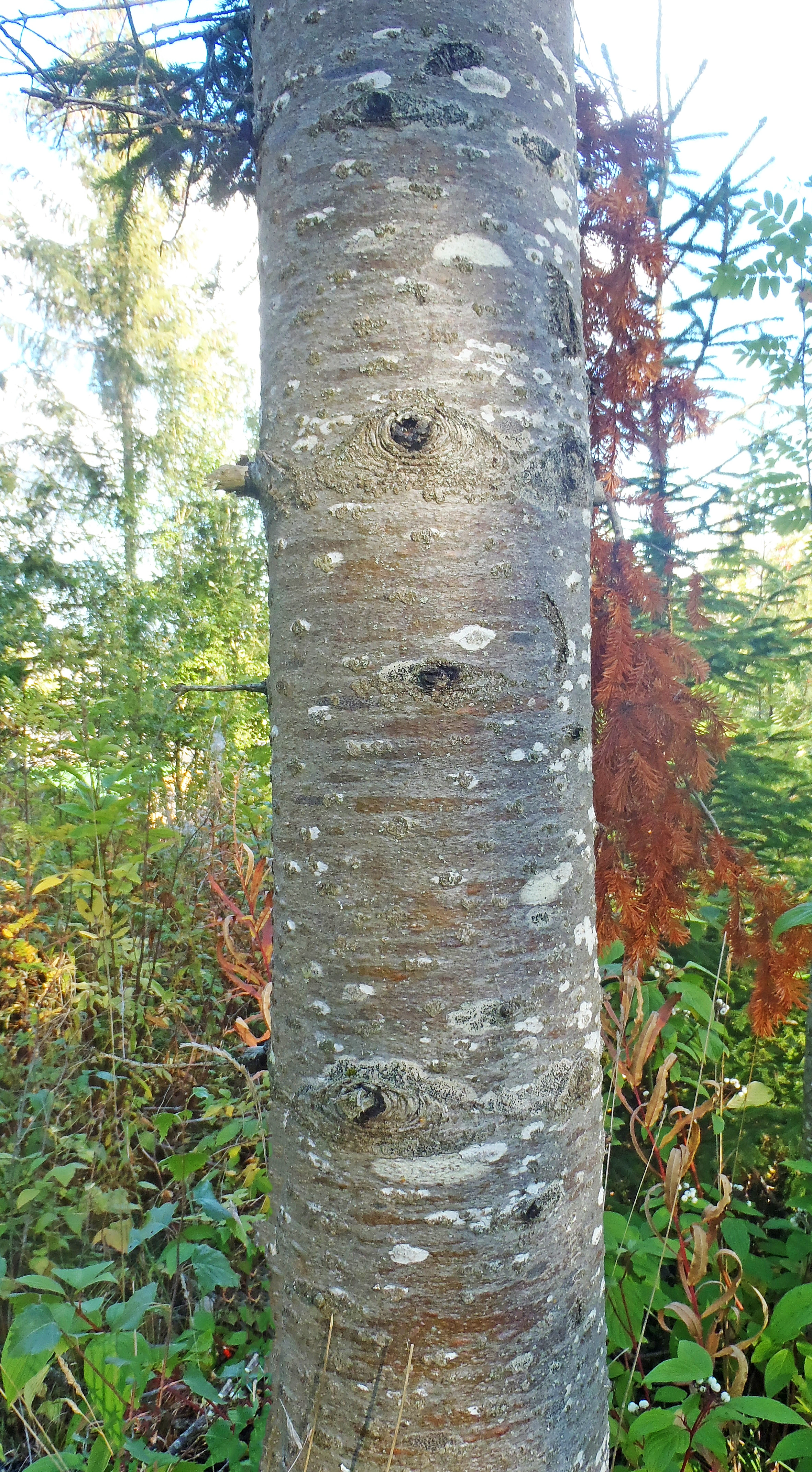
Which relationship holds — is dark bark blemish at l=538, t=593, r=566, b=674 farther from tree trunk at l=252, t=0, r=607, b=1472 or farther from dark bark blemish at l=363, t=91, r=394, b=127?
dark bark blemish at l=363, t=91, r=394, b=127

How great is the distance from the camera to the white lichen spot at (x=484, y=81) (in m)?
1.01

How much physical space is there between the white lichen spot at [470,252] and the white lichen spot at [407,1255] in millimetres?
1253

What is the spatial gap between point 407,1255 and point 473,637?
776 mm

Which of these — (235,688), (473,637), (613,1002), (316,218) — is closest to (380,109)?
(316,218)

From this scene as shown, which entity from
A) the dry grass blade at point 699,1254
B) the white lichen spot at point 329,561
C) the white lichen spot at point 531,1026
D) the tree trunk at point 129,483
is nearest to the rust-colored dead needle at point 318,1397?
the white lichen spot at point 531,1026

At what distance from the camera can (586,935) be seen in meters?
1.10

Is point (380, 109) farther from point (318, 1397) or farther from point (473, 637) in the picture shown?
point (318, 1397)

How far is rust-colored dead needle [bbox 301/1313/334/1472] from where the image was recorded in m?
0.97

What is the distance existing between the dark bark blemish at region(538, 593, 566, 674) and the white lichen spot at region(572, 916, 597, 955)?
1.19 ft

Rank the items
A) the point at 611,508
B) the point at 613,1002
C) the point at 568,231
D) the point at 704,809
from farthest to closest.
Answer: the point at 613,1002
the point at 704,809
the point at 611,508
the point at 568,231

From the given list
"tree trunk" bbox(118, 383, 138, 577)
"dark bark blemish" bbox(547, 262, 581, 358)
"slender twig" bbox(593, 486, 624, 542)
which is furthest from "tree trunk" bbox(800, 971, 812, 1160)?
"tree trunk" bbox(118, 383, 138, 577)

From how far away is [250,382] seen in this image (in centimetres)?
1730

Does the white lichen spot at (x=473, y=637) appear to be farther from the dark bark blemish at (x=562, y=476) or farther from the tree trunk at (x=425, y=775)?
the dark bark blemish at (x=562, y=476)

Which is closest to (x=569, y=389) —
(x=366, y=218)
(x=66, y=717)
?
(x=366, y=218)
